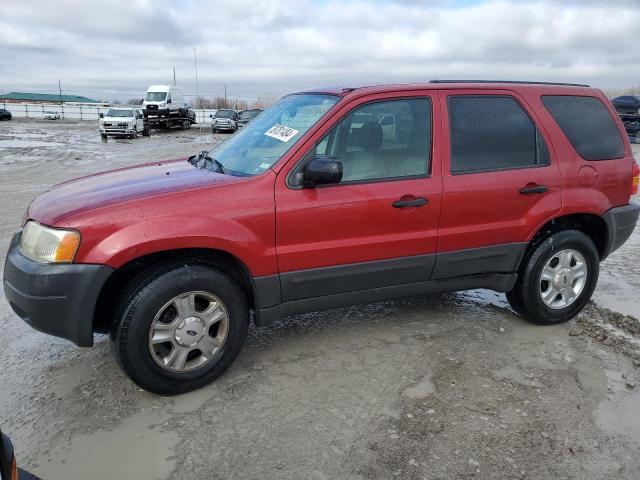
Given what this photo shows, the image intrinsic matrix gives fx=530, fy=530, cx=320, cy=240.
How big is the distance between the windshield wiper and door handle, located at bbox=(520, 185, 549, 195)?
7.34ft

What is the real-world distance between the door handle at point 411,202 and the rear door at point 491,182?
7.0 inches

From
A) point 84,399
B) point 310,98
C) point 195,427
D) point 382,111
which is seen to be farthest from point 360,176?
point 84,399

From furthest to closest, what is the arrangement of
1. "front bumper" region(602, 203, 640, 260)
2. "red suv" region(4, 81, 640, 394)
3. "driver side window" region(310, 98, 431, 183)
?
"front bumper" region(602, 203, 640, 260) → "driver side window" region(310, 98, 431, 183) → "red suv" region(4, 81, 640, 394)

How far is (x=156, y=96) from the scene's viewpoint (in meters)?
38.2

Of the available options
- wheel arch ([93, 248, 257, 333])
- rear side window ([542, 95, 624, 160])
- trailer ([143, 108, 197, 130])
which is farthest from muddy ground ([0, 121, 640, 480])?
trailer ([143, 108, 197, 130])

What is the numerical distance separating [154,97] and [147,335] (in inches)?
1502

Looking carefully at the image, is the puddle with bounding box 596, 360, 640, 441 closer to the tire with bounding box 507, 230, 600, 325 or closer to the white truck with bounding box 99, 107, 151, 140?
the tire with bounding box 507, 230, 600, 325

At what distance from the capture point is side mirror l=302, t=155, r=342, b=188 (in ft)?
10.8

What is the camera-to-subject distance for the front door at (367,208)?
3.44 metres

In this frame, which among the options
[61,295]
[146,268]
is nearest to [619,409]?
[146,268]

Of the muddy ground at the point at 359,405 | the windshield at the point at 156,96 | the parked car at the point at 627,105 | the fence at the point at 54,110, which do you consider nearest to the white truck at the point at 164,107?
the windshield at the point at 156,96

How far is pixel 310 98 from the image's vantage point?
401 centimetres

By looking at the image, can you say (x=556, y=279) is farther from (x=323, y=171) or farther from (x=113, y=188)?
(x=113, y=188)

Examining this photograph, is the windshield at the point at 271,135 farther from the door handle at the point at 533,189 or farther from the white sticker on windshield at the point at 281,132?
the door handle at the point at 533,189
